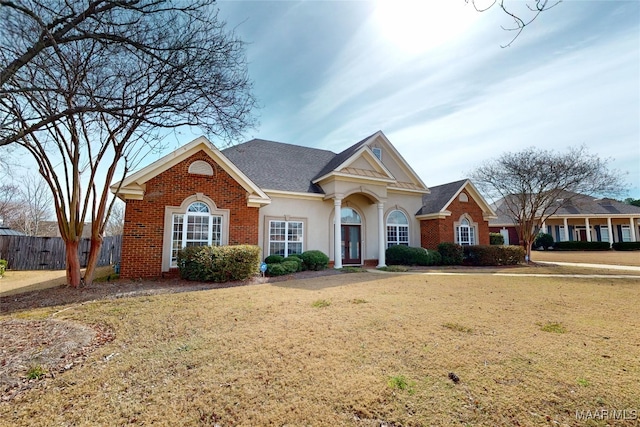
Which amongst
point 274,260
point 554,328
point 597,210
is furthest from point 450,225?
point 597,210

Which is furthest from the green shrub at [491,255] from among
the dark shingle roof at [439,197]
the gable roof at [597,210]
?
the gable roof at [597,210]

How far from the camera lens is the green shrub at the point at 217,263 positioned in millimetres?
10547

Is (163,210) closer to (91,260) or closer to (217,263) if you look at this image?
(91,260)

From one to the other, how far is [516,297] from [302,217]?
1022cm

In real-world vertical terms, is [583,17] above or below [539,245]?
above

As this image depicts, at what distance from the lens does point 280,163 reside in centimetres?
1791

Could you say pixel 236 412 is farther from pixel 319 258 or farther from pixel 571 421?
pixel 319 258

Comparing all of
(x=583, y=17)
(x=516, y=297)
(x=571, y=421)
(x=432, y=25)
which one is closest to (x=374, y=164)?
(x=516, y=297)

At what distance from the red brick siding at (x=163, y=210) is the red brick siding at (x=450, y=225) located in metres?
11.6

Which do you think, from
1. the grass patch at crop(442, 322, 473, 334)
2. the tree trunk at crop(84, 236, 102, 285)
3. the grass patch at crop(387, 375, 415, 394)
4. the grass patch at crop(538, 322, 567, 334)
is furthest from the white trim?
the grass patch at crop(538, 322, 567, 334)

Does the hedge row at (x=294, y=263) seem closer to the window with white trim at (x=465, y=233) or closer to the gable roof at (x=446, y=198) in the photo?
the gable roof at (x=446, y=198)

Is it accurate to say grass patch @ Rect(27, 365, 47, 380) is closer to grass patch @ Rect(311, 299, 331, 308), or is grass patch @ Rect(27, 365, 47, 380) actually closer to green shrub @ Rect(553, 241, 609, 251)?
grass patch @ Rect(311, 299, 331, 308)

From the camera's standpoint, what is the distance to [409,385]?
339cm

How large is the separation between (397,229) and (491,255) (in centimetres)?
573
